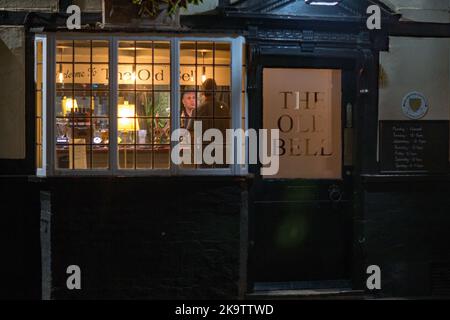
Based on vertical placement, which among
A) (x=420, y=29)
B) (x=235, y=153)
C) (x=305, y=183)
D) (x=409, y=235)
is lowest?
(x=409, y=235)

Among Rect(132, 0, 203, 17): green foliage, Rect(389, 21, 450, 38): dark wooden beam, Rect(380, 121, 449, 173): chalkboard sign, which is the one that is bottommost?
Rect(380, 121, 449, 173): chalkboard sign

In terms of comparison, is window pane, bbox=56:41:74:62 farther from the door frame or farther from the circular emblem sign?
the circular emblem sign

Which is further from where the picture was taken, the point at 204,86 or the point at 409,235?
the point at 409,235

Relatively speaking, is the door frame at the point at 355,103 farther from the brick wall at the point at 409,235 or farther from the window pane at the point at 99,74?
the window pane at the point at 99,74

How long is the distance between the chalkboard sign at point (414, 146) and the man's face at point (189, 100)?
2377mm

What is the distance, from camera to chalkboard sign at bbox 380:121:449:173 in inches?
333

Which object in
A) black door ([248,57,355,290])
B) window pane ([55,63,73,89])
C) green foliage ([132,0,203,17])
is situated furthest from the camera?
black door ([248,57,355,290])

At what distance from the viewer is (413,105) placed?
8.51 meters

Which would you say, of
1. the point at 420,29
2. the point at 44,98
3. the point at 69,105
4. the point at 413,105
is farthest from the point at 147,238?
the point at 420,29

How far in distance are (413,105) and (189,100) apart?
9.26ft

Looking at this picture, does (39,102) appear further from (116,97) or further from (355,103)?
(355,103)

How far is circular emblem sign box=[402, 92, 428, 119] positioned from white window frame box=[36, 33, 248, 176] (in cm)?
210

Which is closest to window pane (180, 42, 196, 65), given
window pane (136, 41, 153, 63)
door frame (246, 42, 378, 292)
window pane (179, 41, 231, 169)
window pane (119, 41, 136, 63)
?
window pane (179, 41, 231, 169)

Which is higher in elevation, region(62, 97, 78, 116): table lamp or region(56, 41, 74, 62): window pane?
region(56, 41, 74, 62): window pane
